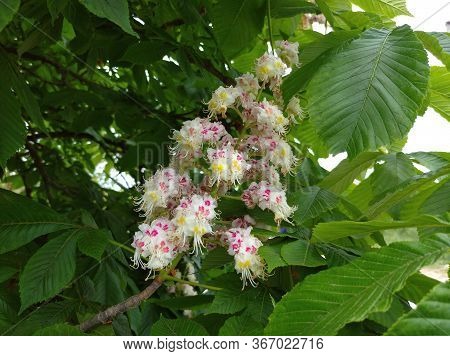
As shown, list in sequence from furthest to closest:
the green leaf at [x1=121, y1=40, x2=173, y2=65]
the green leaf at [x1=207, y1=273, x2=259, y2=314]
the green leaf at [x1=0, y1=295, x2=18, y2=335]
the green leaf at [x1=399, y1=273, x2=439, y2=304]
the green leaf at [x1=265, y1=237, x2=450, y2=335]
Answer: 1. the green leaf at [x1=121, y1=40, x2=173, y2=65]
2. the green leaf at [x1=0, y1=295, x2=18, y2=335]
3. the green leaf at [x1=207, y1=273, x2=259, y2=314]
4. the green leaf at [x1=399, y1=273, x2=439, y2=304]
5. the green leaf at [x1=265, y1=237, x2=450, y2=335]

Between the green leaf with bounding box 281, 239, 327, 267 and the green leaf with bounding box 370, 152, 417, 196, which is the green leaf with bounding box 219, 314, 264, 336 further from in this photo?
the green leaf with bounding box 370, 152, 417, 196

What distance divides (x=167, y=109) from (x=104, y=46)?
0.57m

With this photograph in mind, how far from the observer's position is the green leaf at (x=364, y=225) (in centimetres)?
75

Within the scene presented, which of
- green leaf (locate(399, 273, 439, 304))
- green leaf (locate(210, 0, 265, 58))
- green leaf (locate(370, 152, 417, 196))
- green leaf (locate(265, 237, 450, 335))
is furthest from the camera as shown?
green leaf (locate(210, 0, 265, 58))

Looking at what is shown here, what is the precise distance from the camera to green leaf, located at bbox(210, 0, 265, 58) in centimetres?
131

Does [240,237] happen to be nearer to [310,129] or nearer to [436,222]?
[436,222]

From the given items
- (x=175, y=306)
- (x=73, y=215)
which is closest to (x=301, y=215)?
(x=175, y=306)

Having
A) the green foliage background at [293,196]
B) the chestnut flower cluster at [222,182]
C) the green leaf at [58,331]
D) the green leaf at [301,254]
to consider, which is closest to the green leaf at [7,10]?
the green foliage background at [293,196]

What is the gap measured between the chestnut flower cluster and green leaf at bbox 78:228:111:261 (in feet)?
0.28

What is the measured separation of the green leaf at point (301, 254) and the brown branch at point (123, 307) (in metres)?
0.26

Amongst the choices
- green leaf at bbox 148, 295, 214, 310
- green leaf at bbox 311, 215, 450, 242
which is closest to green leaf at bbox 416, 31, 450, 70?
green leaf at bbox 311, 215, 450, 242

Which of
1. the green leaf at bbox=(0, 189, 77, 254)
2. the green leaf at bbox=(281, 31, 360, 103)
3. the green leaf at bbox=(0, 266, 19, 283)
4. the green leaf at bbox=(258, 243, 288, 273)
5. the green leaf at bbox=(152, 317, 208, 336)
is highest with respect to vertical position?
the green leaf at bbox=(281, 31, 360, 103)

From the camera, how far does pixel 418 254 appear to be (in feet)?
2.22

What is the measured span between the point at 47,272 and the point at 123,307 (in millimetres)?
194
